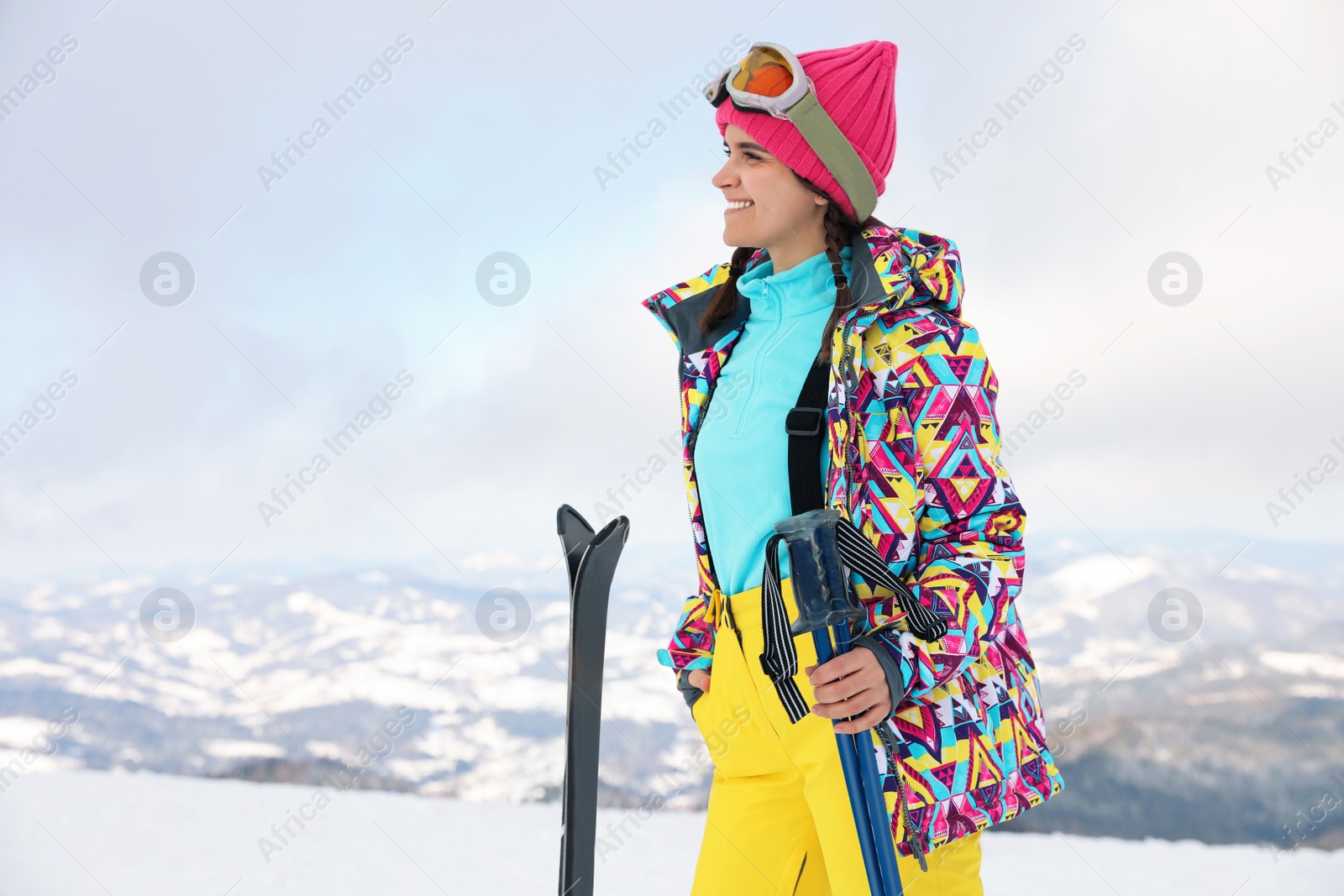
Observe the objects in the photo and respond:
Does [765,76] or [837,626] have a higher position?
[765,76]

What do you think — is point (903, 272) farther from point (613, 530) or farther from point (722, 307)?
point (613, 530)

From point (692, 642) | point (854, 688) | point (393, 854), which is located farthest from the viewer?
point (393, 854)

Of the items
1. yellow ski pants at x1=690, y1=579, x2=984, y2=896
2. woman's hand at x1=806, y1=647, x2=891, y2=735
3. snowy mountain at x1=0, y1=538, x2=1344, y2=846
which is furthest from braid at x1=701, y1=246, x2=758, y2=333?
snowy mountain at x1=0, y1=538, x2=1344, y2=846

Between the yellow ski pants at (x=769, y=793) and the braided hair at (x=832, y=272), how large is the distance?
0.30 meters

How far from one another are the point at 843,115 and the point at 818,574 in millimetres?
611


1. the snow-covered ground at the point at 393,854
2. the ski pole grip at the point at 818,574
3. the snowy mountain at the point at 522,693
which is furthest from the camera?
the snowy mountain at the point at 522,693

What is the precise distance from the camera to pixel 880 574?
0.96 metres

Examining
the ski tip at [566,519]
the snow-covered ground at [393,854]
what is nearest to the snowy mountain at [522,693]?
the snow-covered ground at [393,854]

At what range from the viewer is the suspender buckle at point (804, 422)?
3.57ft

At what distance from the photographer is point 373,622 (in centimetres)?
408

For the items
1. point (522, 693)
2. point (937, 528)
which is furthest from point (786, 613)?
point (522, 693)

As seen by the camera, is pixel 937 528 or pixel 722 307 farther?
pixel 722 307

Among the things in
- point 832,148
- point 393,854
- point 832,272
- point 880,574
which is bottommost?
point 393,854

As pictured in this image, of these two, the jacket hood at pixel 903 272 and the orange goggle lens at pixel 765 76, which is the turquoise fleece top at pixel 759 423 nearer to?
the jacket hood at pixel 903 272
